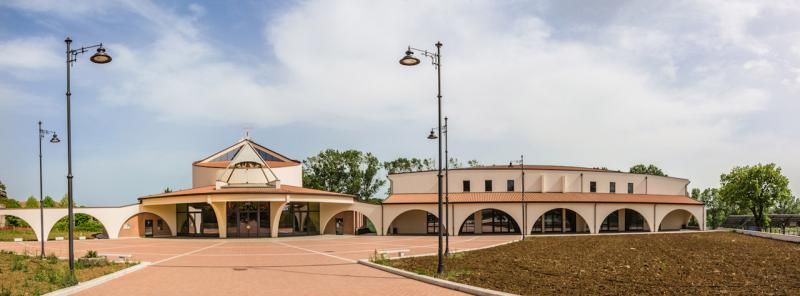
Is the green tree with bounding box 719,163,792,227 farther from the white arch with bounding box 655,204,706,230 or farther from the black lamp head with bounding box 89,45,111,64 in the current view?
the black lamp head with bounding box 89,45,111,64

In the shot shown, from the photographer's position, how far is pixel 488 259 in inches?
850

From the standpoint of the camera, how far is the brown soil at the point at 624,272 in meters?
13.6

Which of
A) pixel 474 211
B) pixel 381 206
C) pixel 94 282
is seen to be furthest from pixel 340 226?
pixel 94 282

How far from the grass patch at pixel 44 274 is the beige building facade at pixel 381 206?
18687mm

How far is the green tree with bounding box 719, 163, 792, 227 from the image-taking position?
61.4m

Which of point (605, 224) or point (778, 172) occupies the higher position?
point (778, 172)

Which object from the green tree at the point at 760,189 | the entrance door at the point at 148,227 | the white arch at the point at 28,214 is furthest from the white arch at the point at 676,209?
the white arch at the point at 28,214

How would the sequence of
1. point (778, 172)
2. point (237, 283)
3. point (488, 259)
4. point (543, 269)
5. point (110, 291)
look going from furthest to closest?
point (778, 172), point (488, 259), point (543, 269), point (237, 283), point (110, 291)

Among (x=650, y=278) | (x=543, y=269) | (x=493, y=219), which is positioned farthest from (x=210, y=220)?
(x=650, y=278)

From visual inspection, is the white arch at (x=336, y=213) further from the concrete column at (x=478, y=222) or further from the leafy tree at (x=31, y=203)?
the leafy tree at (x=31, y=203)

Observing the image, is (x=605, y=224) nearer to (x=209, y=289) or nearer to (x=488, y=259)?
(x=488, y=259)

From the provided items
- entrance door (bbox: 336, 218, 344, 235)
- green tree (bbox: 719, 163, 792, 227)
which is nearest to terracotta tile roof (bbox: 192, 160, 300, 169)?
entrance door (bbox: 336, 218, 344, 235)

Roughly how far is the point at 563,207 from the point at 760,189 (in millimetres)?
31523

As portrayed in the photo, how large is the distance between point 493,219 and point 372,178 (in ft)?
120
